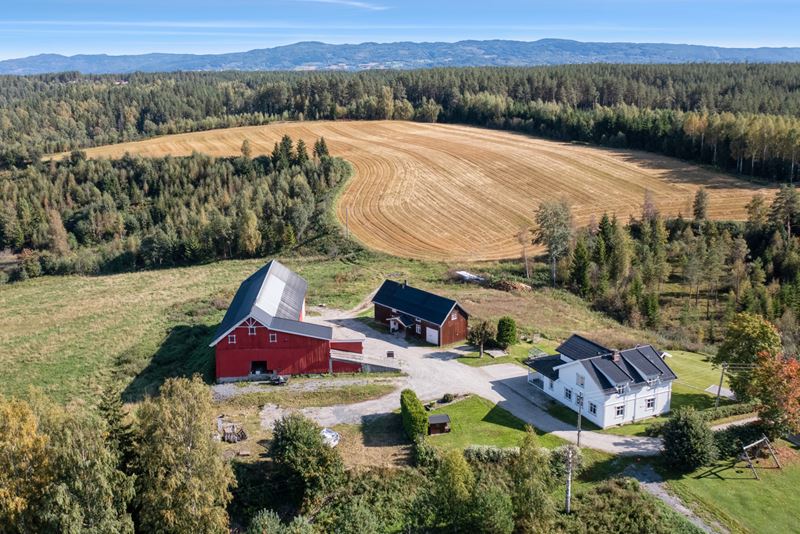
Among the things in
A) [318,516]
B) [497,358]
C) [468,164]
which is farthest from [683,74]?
[318,516]

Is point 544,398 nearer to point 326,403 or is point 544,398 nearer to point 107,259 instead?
point 326,403

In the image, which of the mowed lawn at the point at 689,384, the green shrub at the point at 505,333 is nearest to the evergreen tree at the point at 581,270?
the mowed lawn at the point at 689,384

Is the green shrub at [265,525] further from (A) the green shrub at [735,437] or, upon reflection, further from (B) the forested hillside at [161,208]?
(B) the forested hillside at [161,208]

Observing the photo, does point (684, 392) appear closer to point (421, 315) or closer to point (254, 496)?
point (421, 315)

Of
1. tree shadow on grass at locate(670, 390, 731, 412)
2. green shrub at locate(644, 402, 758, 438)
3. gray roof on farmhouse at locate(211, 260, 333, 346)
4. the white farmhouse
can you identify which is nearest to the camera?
green shrub at locate(644, 402, 758, 438)

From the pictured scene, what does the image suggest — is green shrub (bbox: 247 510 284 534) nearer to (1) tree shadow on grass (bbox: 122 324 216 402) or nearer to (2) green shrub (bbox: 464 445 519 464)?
(2) green shrub (bbox: 464 445 519 464)

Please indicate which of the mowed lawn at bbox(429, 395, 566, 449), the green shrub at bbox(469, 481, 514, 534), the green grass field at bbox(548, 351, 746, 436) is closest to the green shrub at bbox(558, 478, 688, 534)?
the green shrub at bbox(469, 481, 514, 534)
